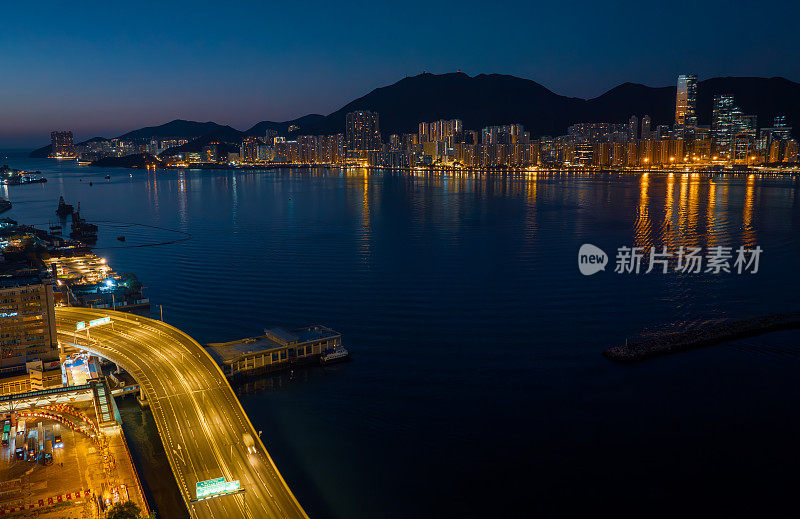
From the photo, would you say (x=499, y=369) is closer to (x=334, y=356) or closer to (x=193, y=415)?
(x=334, y=356)

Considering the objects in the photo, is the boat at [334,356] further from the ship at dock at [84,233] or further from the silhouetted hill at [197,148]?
the silhouetted hill at [197,148]

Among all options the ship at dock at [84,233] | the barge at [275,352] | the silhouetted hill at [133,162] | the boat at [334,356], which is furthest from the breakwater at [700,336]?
the silhouetted hill at [133,162]

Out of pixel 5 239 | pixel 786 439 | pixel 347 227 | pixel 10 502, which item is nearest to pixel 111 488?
pixel 10 502

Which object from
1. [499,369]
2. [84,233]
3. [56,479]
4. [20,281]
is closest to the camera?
[56,479]

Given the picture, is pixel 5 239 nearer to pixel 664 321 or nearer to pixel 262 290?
pixel 262 290

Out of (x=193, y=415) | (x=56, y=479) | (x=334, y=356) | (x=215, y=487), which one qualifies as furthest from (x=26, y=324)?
(x=215, y=487)

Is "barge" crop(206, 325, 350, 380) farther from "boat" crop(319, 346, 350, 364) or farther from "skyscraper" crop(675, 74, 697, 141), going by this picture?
"skyscraper" crop(675, 74, 697, 141)
